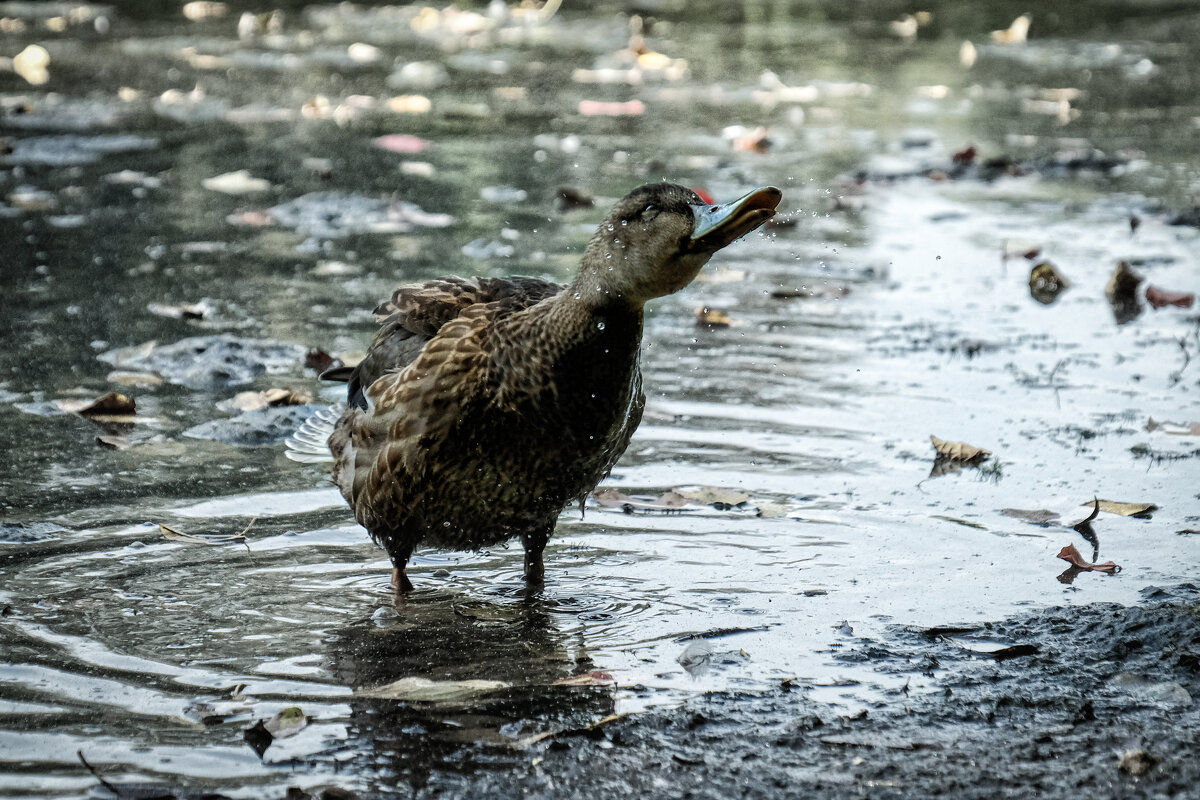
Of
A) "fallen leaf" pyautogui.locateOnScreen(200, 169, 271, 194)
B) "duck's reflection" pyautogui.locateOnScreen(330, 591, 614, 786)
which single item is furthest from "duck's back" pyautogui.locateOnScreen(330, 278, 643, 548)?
"fallen leaf" pyautogui.locateOnScreen(200, 169, 271, 194)

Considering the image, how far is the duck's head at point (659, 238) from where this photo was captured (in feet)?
12.2

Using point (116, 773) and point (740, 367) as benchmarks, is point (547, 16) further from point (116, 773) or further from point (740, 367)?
point (116, 773)

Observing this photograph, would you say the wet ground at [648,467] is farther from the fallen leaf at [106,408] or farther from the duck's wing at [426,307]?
the duck's wing at [426,307]

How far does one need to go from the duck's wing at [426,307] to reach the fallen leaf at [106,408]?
4.60 ft

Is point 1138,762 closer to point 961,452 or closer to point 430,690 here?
point 430,690

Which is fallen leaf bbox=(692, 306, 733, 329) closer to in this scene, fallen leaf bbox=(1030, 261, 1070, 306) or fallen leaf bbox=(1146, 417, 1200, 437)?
fallen leaf bbox=(1030, 261, 1070, 306)

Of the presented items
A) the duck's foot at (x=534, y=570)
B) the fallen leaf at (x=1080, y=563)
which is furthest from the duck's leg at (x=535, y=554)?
the fallen leaf at (x=1080, y=563)

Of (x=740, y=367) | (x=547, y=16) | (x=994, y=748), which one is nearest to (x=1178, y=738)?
(x=994, y=748)

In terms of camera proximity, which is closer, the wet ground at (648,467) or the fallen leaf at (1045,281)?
the wet ground at (648,467)

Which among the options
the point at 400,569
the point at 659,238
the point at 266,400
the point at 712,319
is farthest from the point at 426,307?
the point at 712,319

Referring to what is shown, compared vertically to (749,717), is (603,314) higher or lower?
higher

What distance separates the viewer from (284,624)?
4.26 m

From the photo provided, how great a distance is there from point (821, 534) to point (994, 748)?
5.30 feet

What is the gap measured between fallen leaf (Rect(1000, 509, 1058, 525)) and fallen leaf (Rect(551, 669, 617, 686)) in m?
1.77
